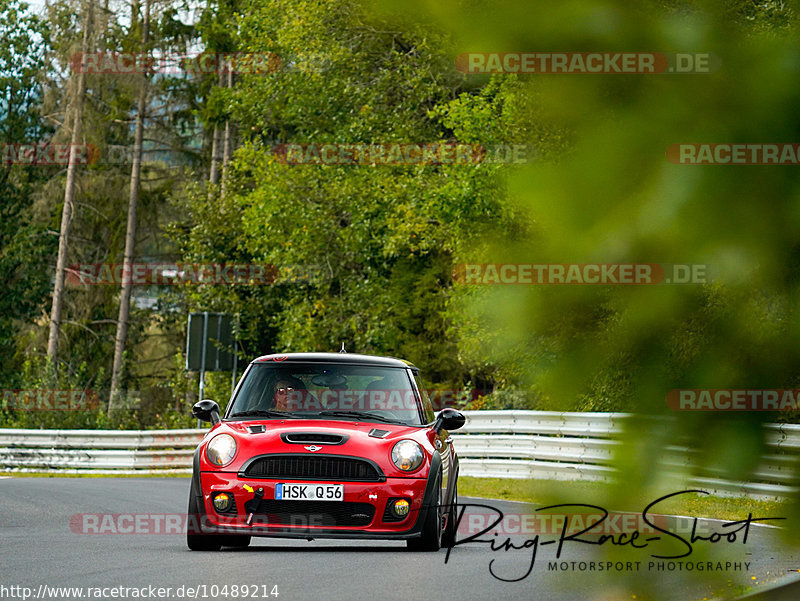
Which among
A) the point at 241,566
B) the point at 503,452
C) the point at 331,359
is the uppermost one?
the point at 331,359

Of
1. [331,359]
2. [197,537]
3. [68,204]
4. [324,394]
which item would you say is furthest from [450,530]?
[68,204]

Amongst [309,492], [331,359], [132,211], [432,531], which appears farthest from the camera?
[132,211]

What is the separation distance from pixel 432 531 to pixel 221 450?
171cm

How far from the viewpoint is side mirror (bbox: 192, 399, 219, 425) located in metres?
10.6

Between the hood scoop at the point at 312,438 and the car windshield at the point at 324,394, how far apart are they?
75 centimetres

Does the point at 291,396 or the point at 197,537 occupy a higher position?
the point at 291,396

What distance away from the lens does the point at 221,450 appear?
10.0 m

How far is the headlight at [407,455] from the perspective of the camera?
1000 cm

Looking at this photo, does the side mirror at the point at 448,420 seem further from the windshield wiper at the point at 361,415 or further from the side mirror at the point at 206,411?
the side mirror at the point at 206,411

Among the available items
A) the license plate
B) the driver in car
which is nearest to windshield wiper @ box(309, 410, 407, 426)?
the driver in car

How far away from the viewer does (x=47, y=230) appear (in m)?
52.1

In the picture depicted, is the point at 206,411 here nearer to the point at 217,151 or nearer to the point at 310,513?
the point at 310,513

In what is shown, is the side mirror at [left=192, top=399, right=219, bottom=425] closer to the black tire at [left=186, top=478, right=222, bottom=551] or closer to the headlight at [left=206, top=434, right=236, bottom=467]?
the headlight at [left=206, top=434, right=236, bottom=467]

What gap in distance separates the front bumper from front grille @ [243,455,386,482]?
0.05m
